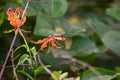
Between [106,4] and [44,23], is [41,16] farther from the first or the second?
[106,4]

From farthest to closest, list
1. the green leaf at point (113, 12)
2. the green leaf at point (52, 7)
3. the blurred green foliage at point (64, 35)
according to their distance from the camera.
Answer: the green leaf at point (113, 12) < the green leaf at point (52, 7) < the blurred green foliage at point (64, 35)

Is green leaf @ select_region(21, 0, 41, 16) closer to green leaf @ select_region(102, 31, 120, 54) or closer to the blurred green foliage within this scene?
the blurred green foliage

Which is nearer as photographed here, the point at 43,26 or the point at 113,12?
the point at 43,26

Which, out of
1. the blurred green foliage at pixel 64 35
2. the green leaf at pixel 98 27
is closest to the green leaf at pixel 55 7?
the blurred green foliage at pixel 64 35

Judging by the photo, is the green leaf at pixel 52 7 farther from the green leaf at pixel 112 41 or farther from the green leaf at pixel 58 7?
the green leaf at pixel 112 41

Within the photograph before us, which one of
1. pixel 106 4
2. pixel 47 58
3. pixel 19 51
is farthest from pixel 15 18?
pixel 106 4

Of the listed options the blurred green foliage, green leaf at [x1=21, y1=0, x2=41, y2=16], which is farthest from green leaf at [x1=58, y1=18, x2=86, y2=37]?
green leaf at [x1=21, y1=0, x2=41, y2=16]

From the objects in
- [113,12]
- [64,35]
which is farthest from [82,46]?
[113,12]

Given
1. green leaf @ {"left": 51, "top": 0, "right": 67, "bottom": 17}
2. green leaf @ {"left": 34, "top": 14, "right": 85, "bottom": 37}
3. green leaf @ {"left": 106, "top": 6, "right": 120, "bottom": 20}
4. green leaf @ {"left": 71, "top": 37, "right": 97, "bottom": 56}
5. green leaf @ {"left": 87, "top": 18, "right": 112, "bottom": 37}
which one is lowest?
green leaf @ {"left": 71, "top": 37, "right": 97, "bottom": 56}

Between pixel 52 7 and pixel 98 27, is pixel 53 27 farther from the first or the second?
pixel 98 27

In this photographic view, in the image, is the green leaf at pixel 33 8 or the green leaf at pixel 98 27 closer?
the green leaf at pixel 33 8
